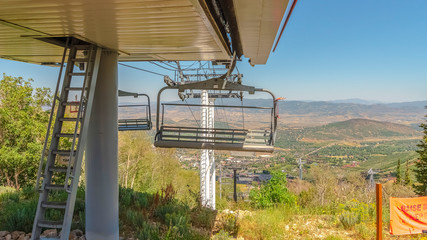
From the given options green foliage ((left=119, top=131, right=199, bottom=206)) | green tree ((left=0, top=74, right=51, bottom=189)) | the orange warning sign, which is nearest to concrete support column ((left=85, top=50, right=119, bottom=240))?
the orange warning sign

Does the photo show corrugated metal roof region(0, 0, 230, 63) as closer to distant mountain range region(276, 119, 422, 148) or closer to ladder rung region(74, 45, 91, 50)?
ladder rung region(74, 45, 91, 50)

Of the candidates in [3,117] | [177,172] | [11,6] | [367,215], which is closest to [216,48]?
[11,6]

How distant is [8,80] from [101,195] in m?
12.3

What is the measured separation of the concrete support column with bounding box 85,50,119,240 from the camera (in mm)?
4480

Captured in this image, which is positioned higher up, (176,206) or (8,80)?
(8,80)

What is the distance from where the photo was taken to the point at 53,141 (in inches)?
147

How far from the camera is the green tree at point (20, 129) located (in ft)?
42.9

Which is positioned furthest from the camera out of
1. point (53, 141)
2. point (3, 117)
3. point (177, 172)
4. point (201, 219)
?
point (177, 172)

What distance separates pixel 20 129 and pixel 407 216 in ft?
47.4

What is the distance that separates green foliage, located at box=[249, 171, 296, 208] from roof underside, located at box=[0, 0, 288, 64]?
17.1ft

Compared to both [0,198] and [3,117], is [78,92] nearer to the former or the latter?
[0,198]

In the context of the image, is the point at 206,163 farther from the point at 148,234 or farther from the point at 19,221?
the point at 19,221

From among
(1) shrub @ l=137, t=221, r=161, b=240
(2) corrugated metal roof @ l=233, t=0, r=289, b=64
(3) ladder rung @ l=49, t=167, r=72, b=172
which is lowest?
(1) shrub @ l=137, t=221, r=161, b=240

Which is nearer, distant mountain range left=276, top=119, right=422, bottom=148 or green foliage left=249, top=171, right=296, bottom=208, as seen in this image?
green foliage left=249, top=171, right=296, bottom=208
